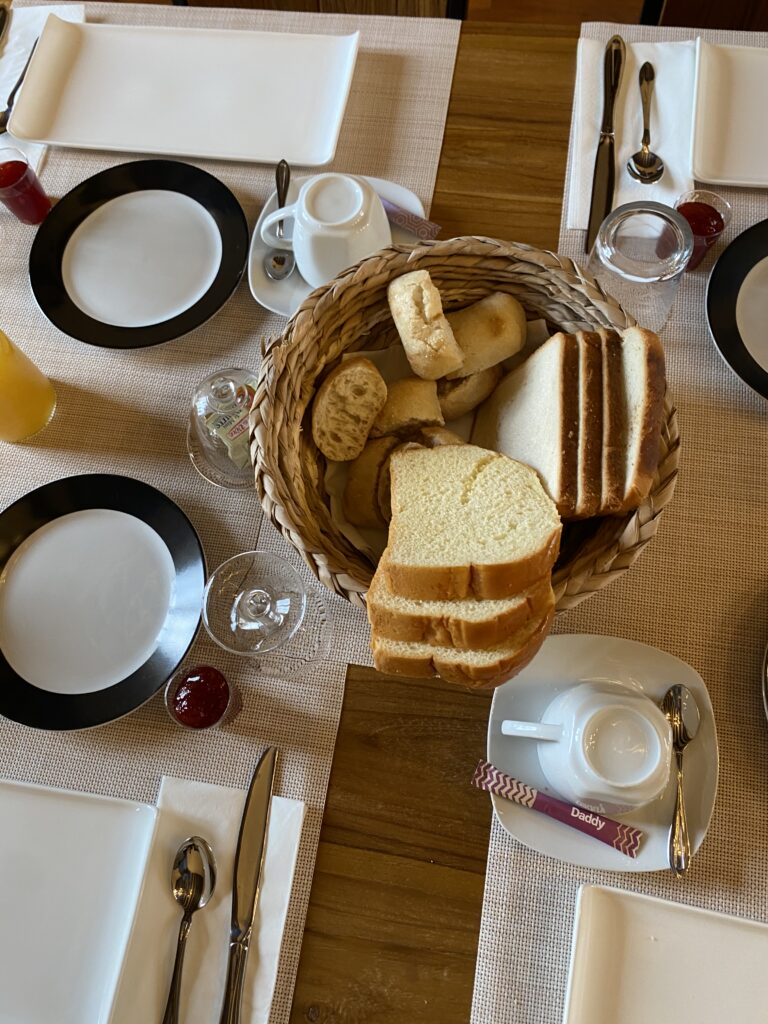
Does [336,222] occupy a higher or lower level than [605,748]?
higher

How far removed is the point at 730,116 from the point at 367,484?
71 centimetres

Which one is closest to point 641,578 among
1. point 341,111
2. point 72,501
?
point 72,501

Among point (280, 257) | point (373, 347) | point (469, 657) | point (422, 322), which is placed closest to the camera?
point (469, 657)

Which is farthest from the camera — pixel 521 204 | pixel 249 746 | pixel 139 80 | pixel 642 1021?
pixel 139 80

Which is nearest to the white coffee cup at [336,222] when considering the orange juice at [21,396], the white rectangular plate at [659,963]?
the orange juice at [21,396]

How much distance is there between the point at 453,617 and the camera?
594 millimetres

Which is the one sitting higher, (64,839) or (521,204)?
(521,204)

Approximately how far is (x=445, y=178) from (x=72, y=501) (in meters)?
0.63

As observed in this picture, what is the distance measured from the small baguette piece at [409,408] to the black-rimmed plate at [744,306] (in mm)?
352

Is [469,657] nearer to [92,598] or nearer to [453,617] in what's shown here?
[453,617]

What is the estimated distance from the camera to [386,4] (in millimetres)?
1358

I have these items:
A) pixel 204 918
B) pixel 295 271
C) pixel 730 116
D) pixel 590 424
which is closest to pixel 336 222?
pixel 295 271

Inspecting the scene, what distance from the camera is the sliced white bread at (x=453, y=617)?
1.90 feet

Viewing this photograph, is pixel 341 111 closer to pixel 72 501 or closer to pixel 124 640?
pixel 72 501
